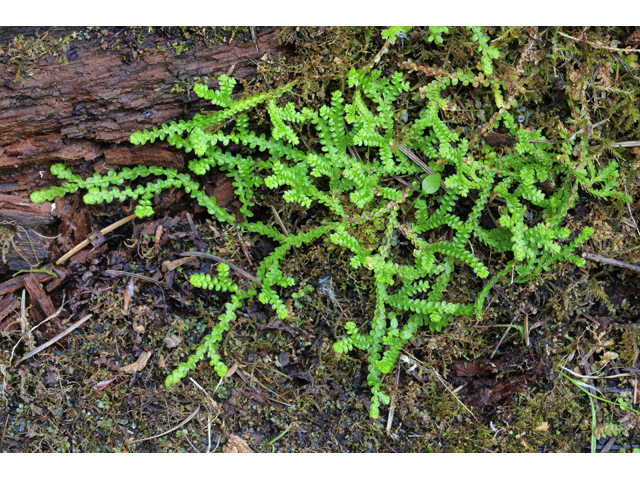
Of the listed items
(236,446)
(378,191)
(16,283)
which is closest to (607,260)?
(378,191)

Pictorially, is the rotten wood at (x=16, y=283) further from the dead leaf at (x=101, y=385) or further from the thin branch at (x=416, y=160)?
the thin branch at (x=416, y=160)

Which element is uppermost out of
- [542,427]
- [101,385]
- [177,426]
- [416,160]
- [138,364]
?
[416,160]

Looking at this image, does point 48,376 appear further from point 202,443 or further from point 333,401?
point 333,401

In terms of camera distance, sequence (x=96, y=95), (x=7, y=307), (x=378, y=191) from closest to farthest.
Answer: (x=96, y=95), (x=378, y=191), (x=7, y=307)

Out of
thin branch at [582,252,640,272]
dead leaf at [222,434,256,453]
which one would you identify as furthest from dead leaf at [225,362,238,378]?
thin branch at [582,252,640,272]

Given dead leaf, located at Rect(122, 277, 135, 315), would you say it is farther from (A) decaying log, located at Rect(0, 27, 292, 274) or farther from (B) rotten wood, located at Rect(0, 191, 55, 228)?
(A) decaying log, located at Rect(0, 27, 292, 274)

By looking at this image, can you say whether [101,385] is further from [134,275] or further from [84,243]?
[84,243]
